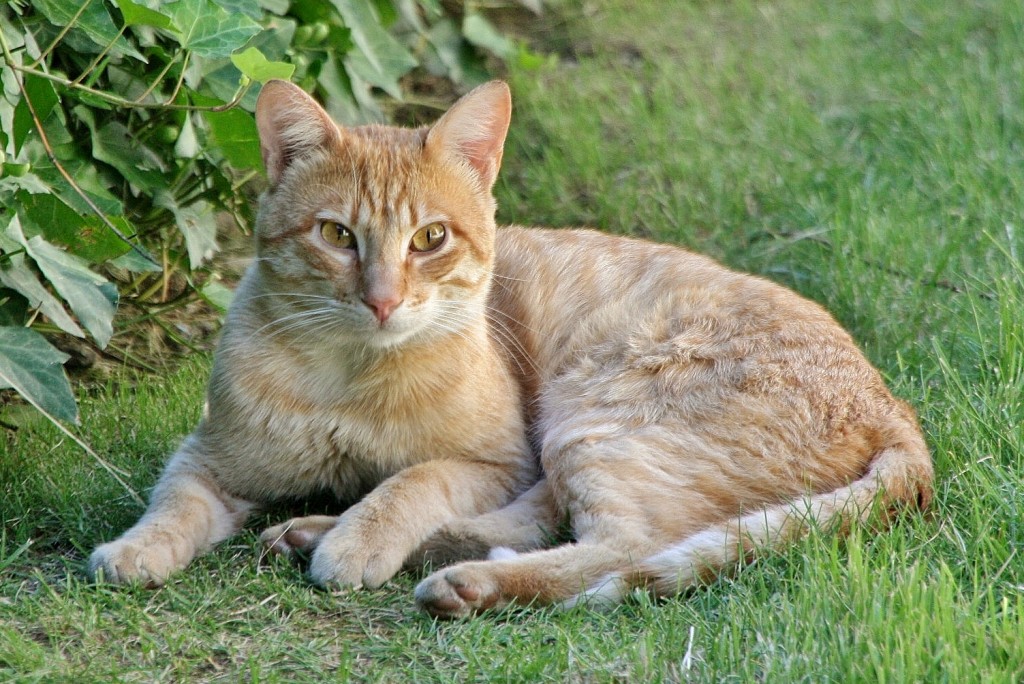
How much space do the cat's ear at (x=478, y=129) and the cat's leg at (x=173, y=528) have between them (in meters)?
1.27

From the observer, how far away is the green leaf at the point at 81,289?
3576mm

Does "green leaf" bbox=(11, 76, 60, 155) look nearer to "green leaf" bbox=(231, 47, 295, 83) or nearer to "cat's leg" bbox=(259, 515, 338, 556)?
"green leaf" bbox=(231, 47, 295, 83)

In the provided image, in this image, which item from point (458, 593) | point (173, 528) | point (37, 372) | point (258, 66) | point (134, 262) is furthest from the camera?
point (134, 262)

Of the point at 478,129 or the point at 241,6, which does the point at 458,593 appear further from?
the point at 241,6

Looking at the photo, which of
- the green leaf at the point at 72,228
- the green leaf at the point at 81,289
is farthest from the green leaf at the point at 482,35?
the green leaf at the point at 81,289

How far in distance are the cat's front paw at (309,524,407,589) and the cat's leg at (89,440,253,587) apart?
39 centimetres

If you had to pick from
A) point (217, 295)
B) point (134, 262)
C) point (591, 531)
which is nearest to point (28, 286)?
point (134, 262)

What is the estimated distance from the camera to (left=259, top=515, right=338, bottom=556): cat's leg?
136 inches

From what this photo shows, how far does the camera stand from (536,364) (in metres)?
4.19

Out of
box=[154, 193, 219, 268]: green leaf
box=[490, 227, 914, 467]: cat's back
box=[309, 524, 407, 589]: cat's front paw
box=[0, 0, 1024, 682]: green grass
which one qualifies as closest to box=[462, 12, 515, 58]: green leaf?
box=[0, 0, 1024, 682]: green grass

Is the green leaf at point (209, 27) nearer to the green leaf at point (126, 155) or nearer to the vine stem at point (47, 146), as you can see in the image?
the vine stem at point (47, 146)

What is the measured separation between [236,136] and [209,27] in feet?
2.45

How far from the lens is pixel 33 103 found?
12.0ft

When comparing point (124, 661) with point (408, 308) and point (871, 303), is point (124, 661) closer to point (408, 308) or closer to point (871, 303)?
point (408, 308)
